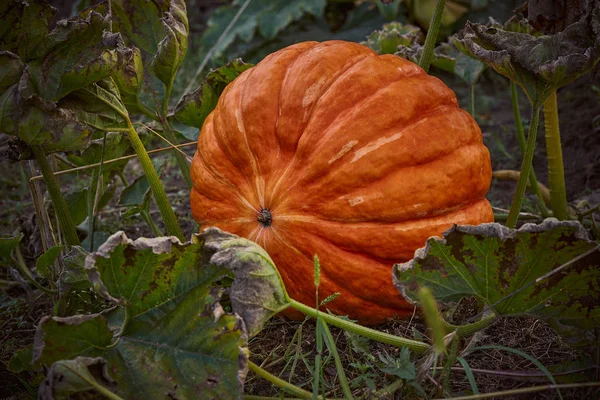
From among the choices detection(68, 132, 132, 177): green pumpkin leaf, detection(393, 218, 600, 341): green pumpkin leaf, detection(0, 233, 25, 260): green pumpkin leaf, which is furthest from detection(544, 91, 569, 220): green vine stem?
detection(0, 233, 25, 260): green pumpkin leaf

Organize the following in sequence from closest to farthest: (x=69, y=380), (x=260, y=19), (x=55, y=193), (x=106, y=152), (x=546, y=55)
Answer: (x=69, y=380), (x=546, y=55), (x=55, y=193), (x=106, y=152), (x=260, y=19)

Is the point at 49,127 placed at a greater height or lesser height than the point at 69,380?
greater

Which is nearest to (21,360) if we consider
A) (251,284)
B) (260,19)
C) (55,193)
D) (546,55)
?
(55,193)

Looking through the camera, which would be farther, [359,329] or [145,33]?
[145,33]

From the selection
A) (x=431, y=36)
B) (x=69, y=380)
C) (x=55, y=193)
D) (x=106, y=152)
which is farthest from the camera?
(x=106, y=152)

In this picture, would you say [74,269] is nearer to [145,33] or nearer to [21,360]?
[21,360]

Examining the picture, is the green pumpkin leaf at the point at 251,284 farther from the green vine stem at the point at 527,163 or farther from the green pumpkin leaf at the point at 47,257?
the green vine stem at the point at 527,163

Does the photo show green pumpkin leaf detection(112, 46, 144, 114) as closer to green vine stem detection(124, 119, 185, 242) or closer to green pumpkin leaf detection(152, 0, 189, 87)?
green pumpkin leaf detection(152, 0, 189, 87)
